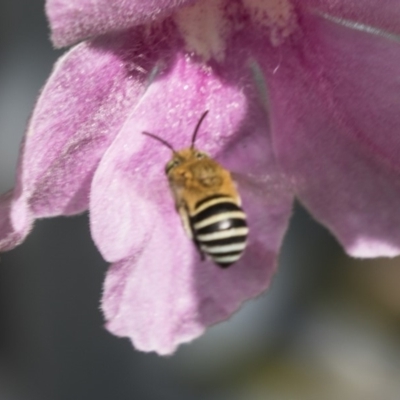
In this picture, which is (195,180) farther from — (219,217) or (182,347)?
(182,347)

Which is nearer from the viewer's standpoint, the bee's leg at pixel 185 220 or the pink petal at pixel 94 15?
the pink petal at pixel 94 15

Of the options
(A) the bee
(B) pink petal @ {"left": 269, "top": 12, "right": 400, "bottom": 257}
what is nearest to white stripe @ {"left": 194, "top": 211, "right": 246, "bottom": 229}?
(A) the bee

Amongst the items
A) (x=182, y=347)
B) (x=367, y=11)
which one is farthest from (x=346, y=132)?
(x=182, y=347)

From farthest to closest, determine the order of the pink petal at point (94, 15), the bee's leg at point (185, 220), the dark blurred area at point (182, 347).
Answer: the dark blurred area at point (182, 347), the bee's leg at point (185, 220), the pink petal at point (94, 15)

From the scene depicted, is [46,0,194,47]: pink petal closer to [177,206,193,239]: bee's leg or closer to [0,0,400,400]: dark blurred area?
[177,206,193,239]: bee's leg

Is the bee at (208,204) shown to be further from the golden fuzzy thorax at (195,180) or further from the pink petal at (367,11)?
the pink petal at (367,11)

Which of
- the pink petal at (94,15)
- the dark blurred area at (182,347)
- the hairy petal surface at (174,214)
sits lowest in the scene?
the dark blurred area at (182,347)

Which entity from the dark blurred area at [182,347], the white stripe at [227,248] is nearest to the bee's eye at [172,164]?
the white stripe at [227,248]

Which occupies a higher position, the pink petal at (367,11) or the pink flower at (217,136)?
the pink petal at (367,11)
